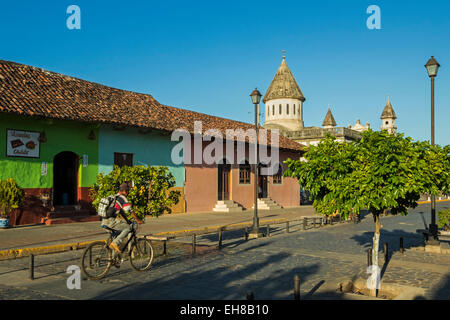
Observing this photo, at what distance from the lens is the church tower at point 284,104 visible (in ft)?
181

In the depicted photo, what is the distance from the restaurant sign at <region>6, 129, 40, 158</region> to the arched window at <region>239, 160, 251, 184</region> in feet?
43.4

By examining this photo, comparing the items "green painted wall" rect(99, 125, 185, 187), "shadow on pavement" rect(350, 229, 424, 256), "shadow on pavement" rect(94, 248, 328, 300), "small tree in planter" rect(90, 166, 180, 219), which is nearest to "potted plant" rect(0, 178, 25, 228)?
"green painted wall" rect(99, 125, 185, 187)

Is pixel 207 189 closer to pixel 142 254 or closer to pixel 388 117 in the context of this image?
pixel 142 254

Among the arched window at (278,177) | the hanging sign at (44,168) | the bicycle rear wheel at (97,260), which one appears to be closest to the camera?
the bicycle rear wheel at (97,260)

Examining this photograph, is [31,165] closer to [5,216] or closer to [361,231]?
[5,216]

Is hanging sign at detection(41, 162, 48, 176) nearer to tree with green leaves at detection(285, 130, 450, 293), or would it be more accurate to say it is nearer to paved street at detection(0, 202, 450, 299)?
paved street at detection(0, 202, 450, 299)

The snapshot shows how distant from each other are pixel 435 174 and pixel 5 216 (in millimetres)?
13541

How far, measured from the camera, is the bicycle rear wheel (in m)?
7.53

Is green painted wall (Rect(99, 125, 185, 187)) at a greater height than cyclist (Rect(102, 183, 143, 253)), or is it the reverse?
green painted wall (Rect(99, 125, 185, 187))

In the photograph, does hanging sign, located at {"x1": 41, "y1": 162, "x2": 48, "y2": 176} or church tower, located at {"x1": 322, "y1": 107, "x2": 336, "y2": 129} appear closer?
A: hanging sign, located at {"x1": 41, "y1": 162, "x2": 48, "y2": 176}

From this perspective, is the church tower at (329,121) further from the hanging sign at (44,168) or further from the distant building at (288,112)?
the hanging sign at (44,168)

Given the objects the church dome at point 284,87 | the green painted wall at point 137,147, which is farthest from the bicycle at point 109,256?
the church dome at point 284,87

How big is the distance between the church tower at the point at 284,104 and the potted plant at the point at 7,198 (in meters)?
43.4

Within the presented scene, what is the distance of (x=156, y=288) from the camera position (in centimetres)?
684
